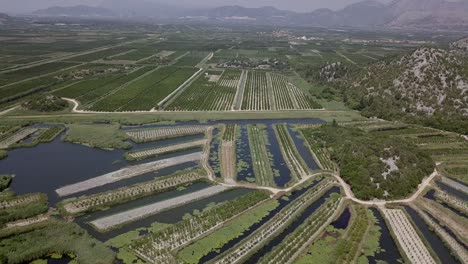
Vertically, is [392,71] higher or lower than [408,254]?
higher

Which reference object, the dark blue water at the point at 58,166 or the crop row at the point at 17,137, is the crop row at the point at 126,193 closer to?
the dark blue water at the point at 58,166

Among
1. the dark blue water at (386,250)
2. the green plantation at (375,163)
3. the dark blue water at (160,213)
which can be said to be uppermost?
the green plantation at (375,163)

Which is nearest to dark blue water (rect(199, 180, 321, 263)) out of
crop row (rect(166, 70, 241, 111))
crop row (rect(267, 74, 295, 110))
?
crop row (rect(166, 70, 241, 111))

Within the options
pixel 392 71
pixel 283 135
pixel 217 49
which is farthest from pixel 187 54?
pixel 283 135

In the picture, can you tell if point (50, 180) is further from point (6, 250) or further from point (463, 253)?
point (463, 253)

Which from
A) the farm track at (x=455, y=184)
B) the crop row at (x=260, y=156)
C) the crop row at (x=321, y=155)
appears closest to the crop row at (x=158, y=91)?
the crop row at (x=260, y=156)

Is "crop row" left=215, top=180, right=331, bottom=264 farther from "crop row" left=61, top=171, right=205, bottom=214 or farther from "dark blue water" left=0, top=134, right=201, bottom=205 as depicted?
"dark blue water" left=0, top=134, right=201, bottom=205

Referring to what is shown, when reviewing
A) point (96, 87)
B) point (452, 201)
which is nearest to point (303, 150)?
point (452, 201)
